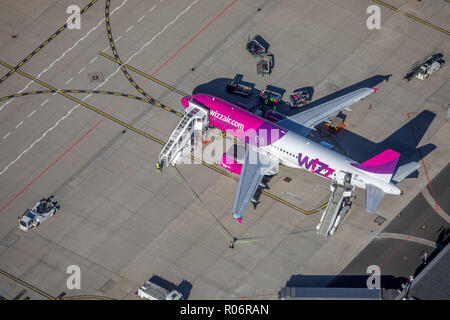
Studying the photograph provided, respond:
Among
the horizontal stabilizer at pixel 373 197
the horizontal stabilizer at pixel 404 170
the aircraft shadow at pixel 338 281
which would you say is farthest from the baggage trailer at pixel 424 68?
the aircraft shadow at pixel 338 281

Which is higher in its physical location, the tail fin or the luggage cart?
the luggage cart

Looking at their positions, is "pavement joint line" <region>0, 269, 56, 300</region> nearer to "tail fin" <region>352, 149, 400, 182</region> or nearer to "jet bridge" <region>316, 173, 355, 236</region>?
"jet bridge" <region>316, 173, 355, 236</region>

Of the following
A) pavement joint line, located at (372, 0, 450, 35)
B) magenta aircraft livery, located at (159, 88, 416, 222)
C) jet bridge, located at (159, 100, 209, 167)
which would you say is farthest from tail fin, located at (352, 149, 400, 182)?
pavement joint line, located at (372, 0, 450, 35)

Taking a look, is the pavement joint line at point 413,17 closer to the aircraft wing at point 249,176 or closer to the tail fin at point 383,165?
the tail fin at point 383,165

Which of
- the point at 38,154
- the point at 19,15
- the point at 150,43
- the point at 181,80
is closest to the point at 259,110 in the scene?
the point at 181,80

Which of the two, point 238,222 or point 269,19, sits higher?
point 269,19

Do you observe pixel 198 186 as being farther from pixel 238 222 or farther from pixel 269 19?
pixel 269 19
